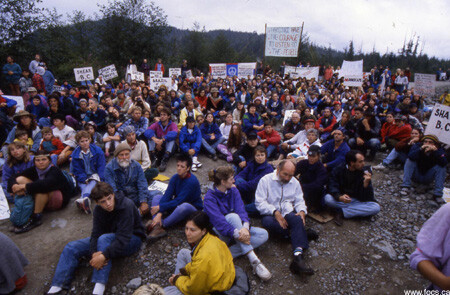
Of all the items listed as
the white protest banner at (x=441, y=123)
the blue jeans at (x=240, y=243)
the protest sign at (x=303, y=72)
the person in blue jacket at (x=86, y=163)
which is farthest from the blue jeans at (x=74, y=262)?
the protest sign at (x=303, y=72)

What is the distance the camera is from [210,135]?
329 inches

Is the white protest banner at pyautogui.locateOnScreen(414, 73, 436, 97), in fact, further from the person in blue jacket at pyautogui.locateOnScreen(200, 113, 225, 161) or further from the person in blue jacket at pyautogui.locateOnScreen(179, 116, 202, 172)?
the person in blue jacket at pyautogui.locateOnScreen(179, 116, 202, 172)

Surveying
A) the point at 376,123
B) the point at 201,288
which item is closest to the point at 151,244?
the point at 201,288

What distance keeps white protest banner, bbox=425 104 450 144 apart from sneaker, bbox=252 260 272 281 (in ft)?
18.5

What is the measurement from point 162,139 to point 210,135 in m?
1.68

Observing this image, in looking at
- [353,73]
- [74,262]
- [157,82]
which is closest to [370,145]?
[74,262]

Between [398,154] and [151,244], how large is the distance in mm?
7010

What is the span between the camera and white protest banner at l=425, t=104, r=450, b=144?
5.88 metres

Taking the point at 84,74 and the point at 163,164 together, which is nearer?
the point at 163,164

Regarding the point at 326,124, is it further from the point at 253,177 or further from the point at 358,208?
the point at 253,177

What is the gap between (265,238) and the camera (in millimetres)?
3939

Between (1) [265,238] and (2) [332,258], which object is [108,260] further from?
(2) [332,258]

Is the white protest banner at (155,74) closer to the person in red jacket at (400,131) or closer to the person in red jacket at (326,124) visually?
the person in red jacket at (326,124)

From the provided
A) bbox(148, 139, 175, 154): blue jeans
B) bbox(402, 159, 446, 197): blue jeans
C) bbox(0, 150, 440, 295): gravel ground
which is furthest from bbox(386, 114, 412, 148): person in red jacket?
bbox(148, 139, 175, 154): blue jeans
